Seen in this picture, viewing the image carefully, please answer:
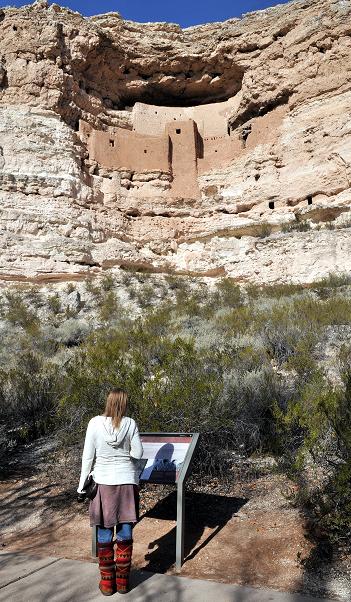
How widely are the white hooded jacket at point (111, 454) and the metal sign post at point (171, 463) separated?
0.23 m

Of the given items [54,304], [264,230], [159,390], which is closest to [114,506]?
[159,390]

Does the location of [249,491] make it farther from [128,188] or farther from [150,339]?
[128,188]

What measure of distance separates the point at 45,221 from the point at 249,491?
43.3ft

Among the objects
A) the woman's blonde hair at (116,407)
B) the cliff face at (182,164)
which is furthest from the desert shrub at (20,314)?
the woman's blonde hair at (116,407)

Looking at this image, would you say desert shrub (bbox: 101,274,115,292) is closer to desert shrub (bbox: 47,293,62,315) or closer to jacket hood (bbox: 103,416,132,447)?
desert shrub (bbox: 47,293,62,315)

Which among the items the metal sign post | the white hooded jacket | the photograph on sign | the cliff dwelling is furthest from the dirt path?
the cliff dwelling

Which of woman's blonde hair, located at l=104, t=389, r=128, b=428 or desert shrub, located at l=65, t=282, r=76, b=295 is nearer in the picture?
woman's blonde hair, located at l=104, t=389, r=128, b=428

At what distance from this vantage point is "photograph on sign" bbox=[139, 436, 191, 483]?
8.83 feet

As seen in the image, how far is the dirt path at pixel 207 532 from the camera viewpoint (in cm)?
235

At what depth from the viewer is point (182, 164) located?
18266mm

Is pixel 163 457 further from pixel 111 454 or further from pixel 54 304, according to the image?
pixel 54 304

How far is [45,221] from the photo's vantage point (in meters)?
15.2

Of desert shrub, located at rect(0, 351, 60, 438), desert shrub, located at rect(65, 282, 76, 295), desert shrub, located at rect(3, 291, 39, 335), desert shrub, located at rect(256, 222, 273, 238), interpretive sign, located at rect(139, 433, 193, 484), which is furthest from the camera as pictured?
desert shrub, located at rect(256, 222, 273, 238)

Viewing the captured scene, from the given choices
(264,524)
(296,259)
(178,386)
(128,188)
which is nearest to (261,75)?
(128,188)
